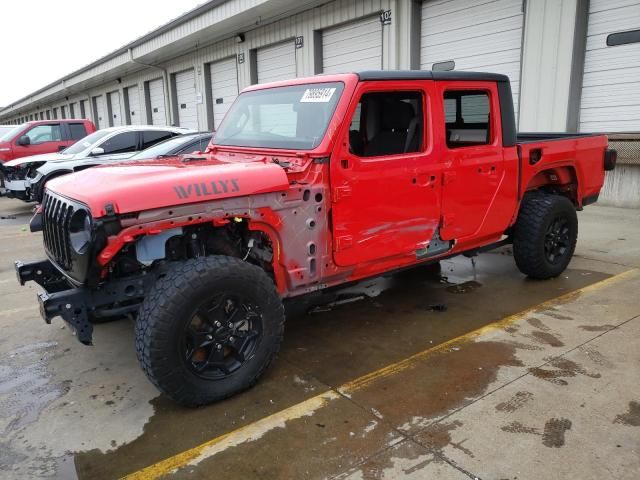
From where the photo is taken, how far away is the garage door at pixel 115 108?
91.1 ft

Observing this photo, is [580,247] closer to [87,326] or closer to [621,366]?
[621,366]

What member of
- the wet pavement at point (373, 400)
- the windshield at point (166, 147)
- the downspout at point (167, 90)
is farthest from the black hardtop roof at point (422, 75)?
the downspout at point (167, 90)

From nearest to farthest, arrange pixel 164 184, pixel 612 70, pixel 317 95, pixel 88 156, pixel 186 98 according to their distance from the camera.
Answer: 1. pixel 164 184
2. pixel 317 95
3. pixel 612 70
4. pixel 88 156
5. pixel 186 98

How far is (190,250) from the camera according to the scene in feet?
10.6

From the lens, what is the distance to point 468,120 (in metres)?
4.59

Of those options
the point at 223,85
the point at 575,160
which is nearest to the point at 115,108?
the point at 223,85

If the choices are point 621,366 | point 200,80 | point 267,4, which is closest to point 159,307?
point 621,366

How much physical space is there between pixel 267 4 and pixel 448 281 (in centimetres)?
1034

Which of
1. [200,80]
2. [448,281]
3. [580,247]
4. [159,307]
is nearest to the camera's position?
[159,307]

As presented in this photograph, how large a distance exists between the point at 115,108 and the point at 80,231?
2837 centimetres

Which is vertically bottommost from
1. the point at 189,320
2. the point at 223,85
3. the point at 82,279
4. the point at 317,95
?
the point at 189,320

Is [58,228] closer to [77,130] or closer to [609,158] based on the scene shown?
[609,158]

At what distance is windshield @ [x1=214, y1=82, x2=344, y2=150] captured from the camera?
11.6 ft

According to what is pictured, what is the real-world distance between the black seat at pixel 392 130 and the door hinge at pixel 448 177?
0.36 metres
